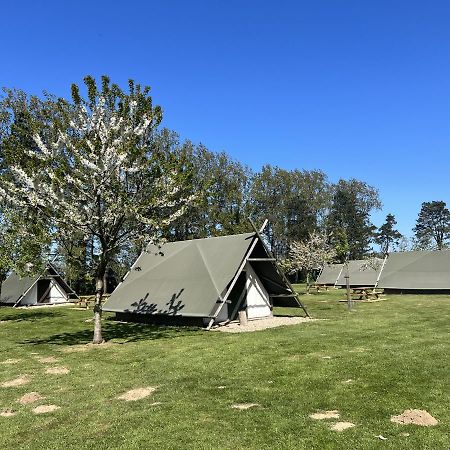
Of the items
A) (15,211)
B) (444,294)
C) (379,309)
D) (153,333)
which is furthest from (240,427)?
(444,294)

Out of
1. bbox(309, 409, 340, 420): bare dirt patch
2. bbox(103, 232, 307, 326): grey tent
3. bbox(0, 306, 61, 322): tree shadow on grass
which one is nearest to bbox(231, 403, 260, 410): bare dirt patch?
bbox(309, 409, 340, 420): bare dirt patch

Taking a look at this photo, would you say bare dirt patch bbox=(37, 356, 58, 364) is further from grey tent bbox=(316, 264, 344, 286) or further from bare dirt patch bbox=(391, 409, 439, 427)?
grey tent bbox=(316, 264, 344, 286)

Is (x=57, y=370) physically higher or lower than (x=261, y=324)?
lower

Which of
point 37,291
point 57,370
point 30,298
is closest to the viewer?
point 57,370

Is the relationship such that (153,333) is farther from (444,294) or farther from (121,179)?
(444,294)

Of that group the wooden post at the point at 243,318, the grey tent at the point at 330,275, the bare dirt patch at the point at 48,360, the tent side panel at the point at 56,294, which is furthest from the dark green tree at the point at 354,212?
the bare dirt patch at the point at 48,360

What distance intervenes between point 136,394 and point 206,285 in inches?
461

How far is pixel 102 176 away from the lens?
57.1 feet

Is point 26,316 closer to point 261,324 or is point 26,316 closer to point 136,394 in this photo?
point 261,324

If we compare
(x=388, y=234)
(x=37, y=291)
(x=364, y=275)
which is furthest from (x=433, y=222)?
(x=37, y=291)

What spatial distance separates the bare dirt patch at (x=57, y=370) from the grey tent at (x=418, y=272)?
3703cm

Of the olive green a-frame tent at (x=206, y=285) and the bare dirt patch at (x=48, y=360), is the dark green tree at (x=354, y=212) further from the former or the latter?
the bare dirt patch at (x=48, y=360)

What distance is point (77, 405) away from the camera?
978 centimetres

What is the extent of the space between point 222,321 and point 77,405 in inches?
525
